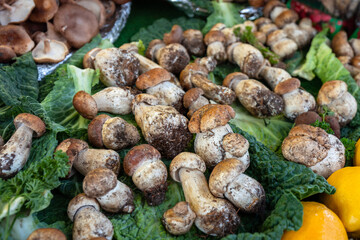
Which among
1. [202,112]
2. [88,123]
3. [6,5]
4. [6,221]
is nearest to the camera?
[6,221]

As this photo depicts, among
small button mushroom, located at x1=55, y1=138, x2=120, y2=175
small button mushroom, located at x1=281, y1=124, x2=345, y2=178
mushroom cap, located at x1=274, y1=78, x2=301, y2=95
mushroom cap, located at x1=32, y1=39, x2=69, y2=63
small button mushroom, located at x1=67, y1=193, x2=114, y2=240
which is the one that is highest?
mushroom cap, located at x1=274, y1=78, x2=301, y2=95

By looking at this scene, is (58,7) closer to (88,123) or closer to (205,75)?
(88,123)

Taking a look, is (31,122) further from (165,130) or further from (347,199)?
(347,199)

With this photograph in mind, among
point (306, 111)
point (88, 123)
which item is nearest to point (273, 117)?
point (306, 111)

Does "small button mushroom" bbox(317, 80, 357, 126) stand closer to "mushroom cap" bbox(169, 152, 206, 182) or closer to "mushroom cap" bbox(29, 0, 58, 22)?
"mushroom cap" bbox(169, 152, 206, 182)

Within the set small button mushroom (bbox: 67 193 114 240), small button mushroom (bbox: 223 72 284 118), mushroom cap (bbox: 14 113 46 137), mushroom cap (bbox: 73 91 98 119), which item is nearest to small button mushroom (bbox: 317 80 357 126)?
small button mushroom (bbox: 223 72 284 118)

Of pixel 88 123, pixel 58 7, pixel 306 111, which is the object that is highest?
pixel 58 7

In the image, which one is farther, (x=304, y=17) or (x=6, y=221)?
(x=304, y=17)
